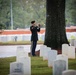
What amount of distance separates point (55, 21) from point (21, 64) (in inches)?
18.3

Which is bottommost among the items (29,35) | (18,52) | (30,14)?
(18,52)

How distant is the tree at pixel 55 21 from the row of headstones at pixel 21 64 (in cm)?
21

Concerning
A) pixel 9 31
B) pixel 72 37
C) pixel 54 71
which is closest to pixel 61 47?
pixel 72 37

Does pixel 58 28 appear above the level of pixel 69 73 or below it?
above

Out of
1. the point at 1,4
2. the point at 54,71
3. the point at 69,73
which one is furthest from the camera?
the point at 1,4

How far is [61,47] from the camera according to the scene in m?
1.91

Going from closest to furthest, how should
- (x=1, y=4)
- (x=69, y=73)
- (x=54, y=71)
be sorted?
(x=69, y=73), (x=54, y=71), (x=1, y=4)

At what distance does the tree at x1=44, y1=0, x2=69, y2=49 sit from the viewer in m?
1.87

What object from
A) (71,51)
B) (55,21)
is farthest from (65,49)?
(55,21)

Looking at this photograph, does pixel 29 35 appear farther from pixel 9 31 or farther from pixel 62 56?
pixel 62 56

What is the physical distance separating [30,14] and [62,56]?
0.40m

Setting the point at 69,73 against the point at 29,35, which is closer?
the point at 69,73

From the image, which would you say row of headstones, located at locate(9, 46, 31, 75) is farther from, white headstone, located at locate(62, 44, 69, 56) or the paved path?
white headstone, located at locate(62, 44, 69, 56)

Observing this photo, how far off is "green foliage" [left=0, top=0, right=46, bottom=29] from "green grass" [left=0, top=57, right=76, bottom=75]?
257 millimetres
